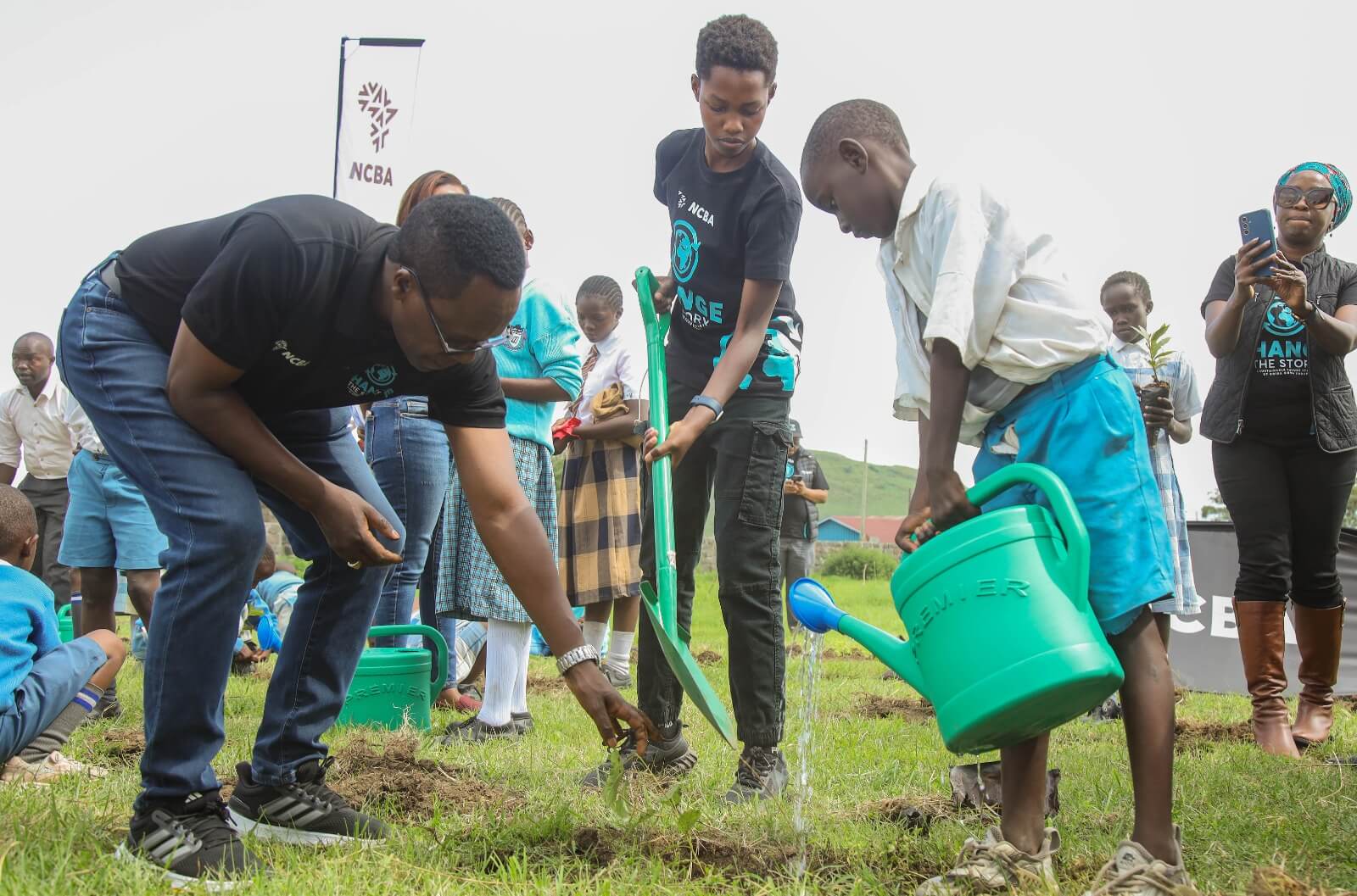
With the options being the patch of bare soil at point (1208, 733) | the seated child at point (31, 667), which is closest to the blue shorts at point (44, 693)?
the seated child at point (31, 667)

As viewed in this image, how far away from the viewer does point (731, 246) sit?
11.0 feet

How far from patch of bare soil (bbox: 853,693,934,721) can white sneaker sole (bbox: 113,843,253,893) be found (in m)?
3.25

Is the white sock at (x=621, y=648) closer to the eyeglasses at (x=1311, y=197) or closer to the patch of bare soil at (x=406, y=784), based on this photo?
the patch of bare soil at (x=406, y=784)

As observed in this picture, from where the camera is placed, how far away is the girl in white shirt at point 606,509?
549 centimetres

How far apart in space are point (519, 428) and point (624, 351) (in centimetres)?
170

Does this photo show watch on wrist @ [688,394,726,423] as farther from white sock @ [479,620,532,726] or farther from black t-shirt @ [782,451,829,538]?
black t-shirt @ [782,451,829,538]

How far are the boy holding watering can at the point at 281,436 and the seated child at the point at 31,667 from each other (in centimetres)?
91

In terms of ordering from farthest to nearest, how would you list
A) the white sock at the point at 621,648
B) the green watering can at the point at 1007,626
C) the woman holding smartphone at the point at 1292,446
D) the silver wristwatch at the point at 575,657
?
the white sock at the point at 621,648 < the woman holding smartphone at the point at 1292,446 < the silver wristwatch at the point at 575,657 < the green watering can at the point at 1007,626

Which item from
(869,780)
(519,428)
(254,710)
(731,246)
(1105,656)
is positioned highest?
(731,246)

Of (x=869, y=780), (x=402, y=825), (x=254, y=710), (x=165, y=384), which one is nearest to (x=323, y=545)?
(x=165, y=384)

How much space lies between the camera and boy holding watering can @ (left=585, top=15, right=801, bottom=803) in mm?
3158

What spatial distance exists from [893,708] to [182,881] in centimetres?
360

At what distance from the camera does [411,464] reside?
4352 millimetres

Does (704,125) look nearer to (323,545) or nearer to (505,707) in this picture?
(323,545)
